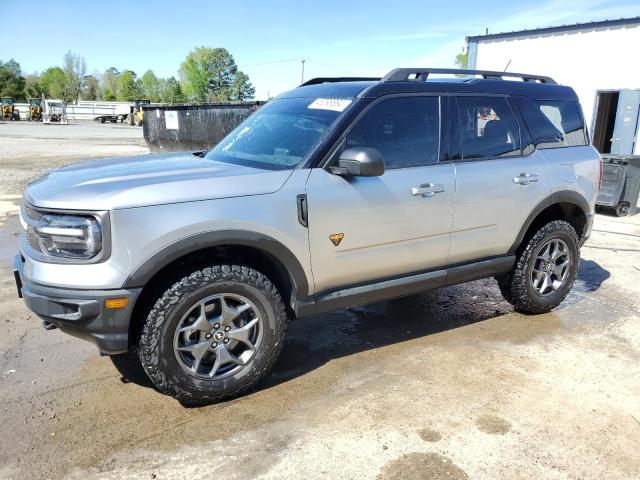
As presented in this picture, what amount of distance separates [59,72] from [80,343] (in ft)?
424

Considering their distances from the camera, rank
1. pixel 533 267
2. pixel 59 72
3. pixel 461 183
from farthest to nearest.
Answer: pixel 59 72
pixel 533 267
pixel 461 183

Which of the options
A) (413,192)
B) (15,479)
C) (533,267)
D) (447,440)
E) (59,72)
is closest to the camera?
(15,479)

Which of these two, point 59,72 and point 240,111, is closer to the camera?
point 240,111

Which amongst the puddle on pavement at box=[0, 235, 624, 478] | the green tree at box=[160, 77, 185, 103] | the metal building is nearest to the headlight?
the puddle on pavement at box=[0, 235, 624, 478]

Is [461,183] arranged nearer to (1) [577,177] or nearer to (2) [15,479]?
(1) [577,177]

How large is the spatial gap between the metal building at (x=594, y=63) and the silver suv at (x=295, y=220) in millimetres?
11152

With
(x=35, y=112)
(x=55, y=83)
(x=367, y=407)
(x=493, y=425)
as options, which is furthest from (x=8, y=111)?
(x=55, y=83)

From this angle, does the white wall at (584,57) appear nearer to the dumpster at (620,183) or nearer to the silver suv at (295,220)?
the dumpster at (620,183)

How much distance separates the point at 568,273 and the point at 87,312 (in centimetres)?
410

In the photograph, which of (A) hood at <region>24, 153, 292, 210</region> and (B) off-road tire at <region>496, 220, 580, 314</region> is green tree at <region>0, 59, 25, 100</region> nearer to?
(A) hood at <region>24, 153, 292, 210</region>

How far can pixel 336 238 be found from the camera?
3.39 metres

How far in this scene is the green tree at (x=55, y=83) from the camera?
108 meters

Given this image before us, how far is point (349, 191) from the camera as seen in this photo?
338 centimetres

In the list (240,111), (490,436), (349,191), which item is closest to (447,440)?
(490,436)
